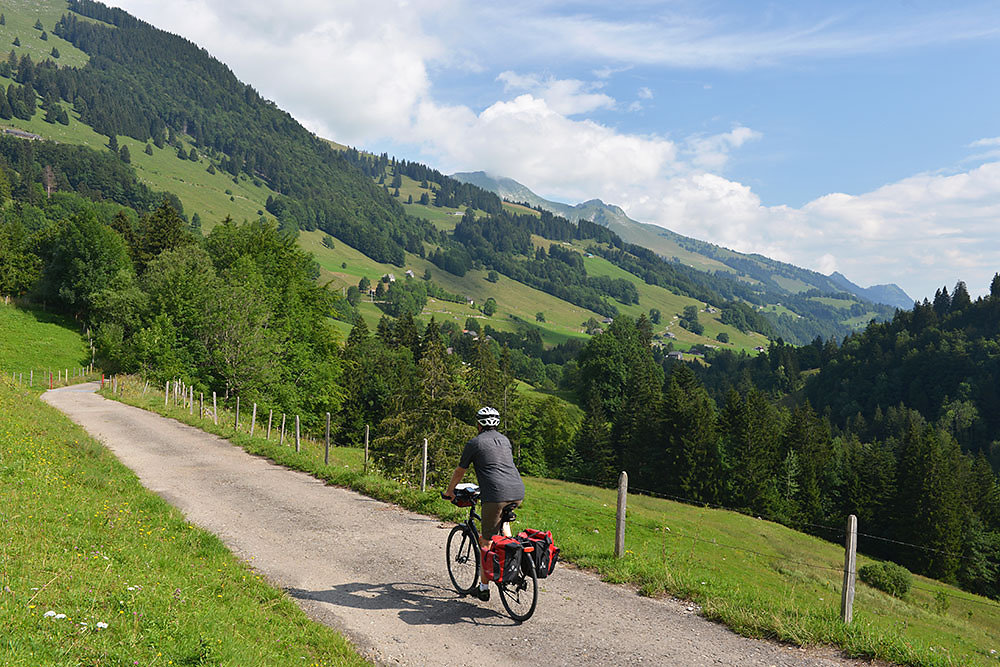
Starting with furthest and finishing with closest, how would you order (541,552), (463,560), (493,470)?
(463,560) < (493,470) < (541,552)

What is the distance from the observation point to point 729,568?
34.3 meters

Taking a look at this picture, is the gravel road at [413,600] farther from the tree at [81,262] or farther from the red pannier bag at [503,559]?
the tree at [81,262]

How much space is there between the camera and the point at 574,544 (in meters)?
14.0

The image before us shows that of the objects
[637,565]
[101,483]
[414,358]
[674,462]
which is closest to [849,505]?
[674,462]

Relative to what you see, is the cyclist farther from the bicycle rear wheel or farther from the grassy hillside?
the grassy hillside

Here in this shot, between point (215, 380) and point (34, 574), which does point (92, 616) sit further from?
point (215, 380)

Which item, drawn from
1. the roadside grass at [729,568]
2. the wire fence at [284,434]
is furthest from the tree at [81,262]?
the roadside grass at [729,568]

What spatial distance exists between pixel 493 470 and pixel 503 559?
4.47ft

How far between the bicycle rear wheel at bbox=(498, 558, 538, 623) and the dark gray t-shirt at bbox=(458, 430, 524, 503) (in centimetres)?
104

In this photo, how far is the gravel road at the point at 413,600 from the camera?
342 inches

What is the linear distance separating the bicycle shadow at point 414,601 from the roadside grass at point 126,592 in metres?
0.88

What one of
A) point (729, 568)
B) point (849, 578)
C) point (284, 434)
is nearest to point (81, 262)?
point (284, 434)

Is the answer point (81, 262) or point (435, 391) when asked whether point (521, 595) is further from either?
point (81, 262)

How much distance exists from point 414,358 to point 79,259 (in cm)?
5994
